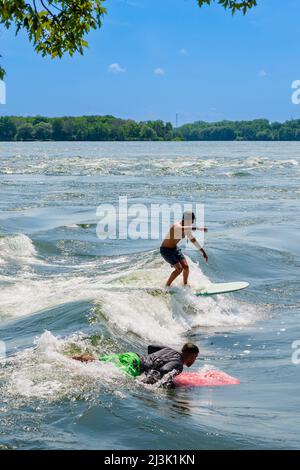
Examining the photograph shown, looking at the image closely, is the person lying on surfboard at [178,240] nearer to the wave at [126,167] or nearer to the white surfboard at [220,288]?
the white surfboard at [220,288]

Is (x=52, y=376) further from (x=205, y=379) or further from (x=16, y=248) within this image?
(x=16, y=248)

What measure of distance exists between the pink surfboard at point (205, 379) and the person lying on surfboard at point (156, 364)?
0.15 meters

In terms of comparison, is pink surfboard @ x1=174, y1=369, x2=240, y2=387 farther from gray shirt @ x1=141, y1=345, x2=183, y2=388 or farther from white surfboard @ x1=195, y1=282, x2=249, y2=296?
white surfboard @ x1=195, y1=282, x2=249, y2=296

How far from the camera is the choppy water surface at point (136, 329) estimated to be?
28.5 ft

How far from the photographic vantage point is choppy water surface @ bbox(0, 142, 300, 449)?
28.5ft

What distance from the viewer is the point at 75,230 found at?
29.1m

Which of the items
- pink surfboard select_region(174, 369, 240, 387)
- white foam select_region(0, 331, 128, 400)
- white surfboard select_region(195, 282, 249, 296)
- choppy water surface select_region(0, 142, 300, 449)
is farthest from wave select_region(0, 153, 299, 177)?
white foam select_region(0, 331, 128, 400)

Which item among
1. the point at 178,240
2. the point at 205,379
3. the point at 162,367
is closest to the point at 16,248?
the point at 178,240

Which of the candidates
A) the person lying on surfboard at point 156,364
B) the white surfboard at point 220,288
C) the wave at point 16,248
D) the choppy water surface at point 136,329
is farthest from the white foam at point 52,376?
the wave at point 16,248

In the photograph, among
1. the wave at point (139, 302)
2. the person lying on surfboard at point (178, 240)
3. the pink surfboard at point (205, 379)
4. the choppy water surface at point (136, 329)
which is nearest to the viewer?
the choppy water surface at point (136, 329)

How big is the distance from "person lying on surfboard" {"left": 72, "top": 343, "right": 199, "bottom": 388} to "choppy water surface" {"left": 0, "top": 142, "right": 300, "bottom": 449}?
18 cm
